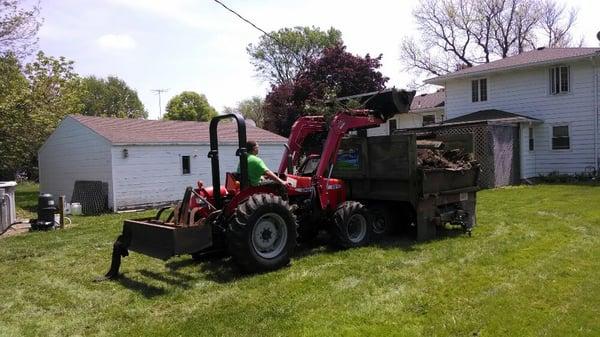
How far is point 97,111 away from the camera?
6750 centimetres

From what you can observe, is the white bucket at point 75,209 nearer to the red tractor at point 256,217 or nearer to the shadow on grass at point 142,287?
the red tractor at point 256,217

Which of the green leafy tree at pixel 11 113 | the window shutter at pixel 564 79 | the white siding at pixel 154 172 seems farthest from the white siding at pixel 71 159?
the window shutter at pixel 564 79

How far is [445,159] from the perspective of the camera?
9.63 meters

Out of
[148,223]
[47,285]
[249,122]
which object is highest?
[249,122]

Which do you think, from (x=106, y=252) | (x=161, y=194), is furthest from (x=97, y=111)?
(x=106, y=252)

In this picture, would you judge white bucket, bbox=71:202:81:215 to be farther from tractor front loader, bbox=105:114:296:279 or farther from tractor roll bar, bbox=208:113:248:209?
tractor roll bar, bbox=208:113:248:209

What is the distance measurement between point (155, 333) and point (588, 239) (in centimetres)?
708

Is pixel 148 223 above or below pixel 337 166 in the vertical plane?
below

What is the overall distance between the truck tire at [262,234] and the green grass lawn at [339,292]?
0.70 ft

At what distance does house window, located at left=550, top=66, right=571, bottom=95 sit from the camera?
22016mm

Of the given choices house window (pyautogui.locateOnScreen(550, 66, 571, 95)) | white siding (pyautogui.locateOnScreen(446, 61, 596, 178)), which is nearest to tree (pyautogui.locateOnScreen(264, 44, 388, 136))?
white siding (pyautogui.locateOnScreen(446, 61, 596, 178))

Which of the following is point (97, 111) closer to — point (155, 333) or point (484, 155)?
point (484, 155)

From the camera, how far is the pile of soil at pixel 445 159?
918 cm

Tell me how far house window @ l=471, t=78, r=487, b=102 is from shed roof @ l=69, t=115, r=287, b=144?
9573 mm
